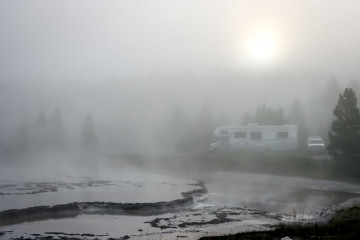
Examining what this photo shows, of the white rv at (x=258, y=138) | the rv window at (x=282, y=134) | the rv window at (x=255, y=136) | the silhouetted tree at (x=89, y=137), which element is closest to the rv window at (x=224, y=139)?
the white rv at (x=258, y=138)

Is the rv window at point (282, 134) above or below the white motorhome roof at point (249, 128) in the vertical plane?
below

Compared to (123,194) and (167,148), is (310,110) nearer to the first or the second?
(167,148)

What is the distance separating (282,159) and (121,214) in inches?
825

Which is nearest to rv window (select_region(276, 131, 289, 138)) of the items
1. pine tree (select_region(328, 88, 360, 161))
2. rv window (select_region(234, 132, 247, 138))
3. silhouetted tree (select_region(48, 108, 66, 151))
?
rv window (select_region(234, 132, 247, 138))

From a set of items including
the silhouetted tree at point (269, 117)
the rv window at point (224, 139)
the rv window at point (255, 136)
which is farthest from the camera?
the silhouetted tree at point (269, 117)

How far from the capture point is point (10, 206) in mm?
16344

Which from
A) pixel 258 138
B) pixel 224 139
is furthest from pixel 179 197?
pixel 224 139

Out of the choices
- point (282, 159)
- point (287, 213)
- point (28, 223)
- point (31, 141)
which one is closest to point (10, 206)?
point (28, 223)

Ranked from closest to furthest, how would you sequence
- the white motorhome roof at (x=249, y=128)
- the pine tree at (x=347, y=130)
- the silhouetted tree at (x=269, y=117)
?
1. the pine tree at (x=347, y=130)
2. the white motorhome roof at (x=249, y=128)
3. the silhouetted tree at (x=269, y=117)

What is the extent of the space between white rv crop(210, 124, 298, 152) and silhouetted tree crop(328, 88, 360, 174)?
22.8 feet

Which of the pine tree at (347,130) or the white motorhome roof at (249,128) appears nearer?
the pine tree at (347,130)

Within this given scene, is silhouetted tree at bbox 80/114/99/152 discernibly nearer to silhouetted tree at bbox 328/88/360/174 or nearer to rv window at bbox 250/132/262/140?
rv window at bbox 250/132/262/140

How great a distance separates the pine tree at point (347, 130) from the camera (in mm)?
28906

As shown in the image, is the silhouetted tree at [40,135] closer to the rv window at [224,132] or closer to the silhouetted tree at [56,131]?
the silhouetted tree at [56,131]
